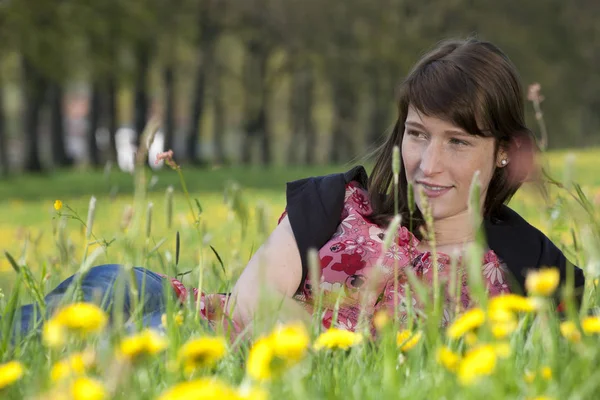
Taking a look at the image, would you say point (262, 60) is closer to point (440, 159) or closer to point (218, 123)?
point (218, 123)

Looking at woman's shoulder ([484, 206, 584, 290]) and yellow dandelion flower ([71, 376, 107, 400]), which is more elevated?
yellow dandelion flower ([71, 376, 107, 400])

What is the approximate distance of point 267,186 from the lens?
54.0 feet

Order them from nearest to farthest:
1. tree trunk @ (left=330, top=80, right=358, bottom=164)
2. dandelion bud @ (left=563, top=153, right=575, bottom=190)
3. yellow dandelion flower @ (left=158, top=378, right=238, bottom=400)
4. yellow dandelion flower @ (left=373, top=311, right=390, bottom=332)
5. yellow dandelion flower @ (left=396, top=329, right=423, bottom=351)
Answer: yellow dandelion flower @ (left=158, top=378, right=238, bottom=400), yellow dandelion flower @ (left=373, top=311, right=390, bottom=332), yellow dandelion flower @ (left=396, top=329, right=423, bottom=351), dandelion bud @ (left=563, top=153, right=575, bottom=190), tree trunk @ (left=330, top=80, right=358, bottom=164)

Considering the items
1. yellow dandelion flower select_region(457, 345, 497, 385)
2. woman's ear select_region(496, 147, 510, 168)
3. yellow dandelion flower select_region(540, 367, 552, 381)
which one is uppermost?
woman's ear select_region(496, 147, 510, 168)

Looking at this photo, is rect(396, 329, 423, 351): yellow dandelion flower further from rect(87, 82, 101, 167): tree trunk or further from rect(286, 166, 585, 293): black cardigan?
rect(87, 82, 101, 167): tree trunk

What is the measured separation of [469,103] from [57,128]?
2083 centimetres

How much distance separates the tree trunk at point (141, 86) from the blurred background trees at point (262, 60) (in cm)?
5

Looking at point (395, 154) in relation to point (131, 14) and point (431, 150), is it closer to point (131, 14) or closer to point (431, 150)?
point (431, 150)

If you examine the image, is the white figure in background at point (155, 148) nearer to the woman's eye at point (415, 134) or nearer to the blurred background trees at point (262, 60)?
the woman's eye at point (415, 134)

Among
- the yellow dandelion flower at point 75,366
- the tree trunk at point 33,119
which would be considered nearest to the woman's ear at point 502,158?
the yellow dandelion flower at point 75,366

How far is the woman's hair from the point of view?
107 inches

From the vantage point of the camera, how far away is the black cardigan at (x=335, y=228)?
277 cm

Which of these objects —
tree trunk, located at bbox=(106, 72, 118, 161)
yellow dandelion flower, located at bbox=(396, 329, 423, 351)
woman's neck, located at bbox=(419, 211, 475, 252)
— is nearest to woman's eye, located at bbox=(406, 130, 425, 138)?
woman's neck, located at bbox=(419, 211, 475, 252)

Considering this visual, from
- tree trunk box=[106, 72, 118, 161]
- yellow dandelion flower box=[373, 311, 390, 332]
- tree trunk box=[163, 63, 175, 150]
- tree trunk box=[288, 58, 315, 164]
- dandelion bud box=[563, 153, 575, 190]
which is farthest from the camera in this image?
tree trunk box=[288, 58, 315, 164]
